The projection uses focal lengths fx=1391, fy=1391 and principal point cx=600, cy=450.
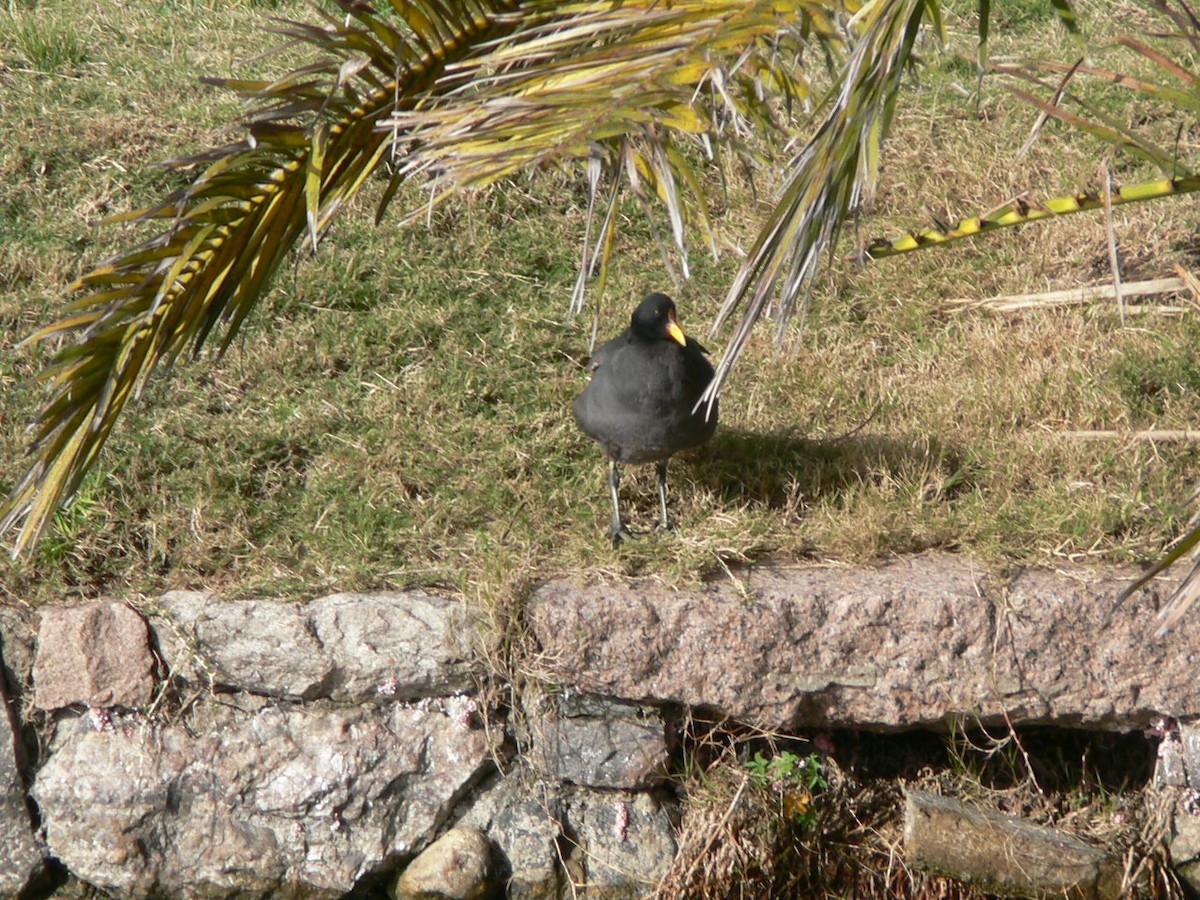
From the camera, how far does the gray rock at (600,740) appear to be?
4.39m

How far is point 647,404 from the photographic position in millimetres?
4582

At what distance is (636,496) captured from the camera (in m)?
5.08

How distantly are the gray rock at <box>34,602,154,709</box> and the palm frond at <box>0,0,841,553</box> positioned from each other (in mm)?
654

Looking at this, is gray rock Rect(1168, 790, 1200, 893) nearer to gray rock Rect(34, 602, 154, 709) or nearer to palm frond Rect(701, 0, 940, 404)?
palm frond Rect(701, 0, 940, 404)

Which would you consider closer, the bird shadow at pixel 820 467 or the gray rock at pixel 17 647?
the gray rock at pixel 17 647

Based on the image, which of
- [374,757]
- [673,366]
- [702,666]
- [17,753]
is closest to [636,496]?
[673,366]

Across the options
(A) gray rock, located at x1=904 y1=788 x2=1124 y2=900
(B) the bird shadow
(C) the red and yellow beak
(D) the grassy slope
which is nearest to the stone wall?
(D) the grassy slope

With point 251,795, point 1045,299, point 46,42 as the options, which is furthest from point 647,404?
point 46,42

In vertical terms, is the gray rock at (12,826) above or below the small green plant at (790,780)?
above

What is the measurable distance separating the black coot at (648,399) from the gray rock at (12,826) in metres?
2.03

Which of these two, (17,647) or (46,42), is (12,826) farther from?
(46,42)

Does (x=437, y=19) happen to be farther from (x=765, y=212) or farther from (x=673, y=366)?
(x=765, y=212)

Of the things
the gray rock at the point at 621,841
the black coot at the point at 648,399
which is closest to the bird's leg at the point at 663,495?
the black coot at the point at 648,399

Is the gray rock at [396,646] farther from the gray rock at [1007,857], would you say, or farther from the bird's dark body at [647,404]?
the gray rock at [1007,857]
